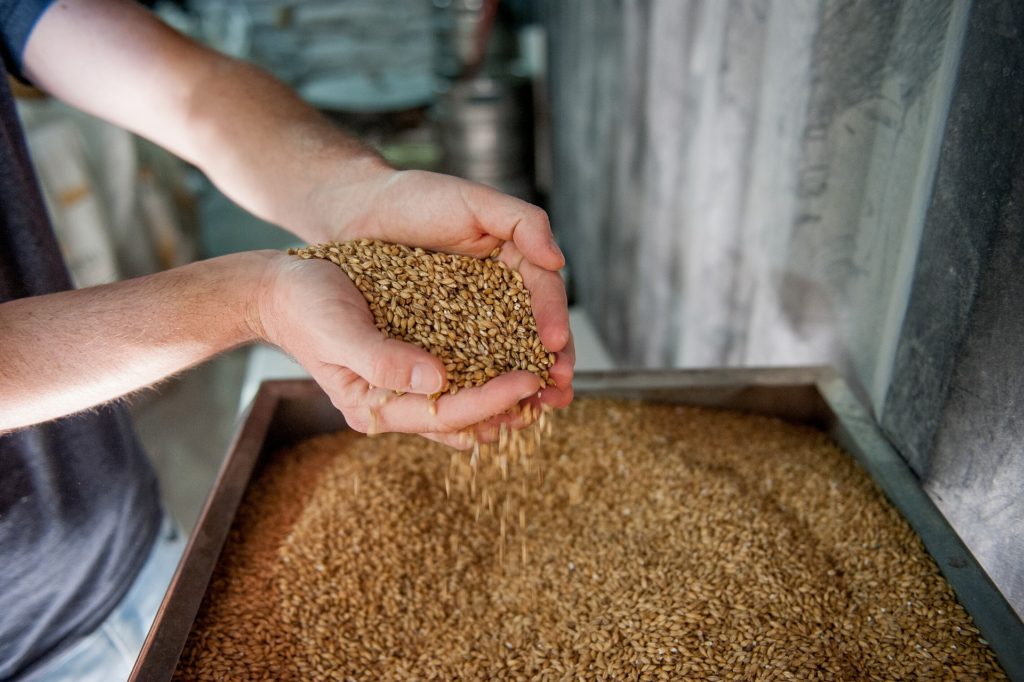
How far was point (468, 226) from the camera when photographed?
1403 mm

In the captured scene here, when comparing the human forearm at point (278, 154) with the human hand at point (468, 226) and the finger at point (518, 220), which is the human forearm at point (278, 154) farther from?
the finger at point (518, 220)

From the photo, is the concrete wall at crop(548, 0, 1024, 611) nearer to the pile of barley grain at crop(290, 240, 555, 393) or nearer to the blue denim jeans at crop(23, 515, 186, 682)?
the pile of barley grain at crop(290, 240, 555, 393)

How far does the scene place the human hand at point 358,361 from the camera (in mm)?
1124

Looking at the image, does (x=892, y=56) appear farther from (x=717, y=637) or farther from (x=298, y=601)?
(x=298, y=601)

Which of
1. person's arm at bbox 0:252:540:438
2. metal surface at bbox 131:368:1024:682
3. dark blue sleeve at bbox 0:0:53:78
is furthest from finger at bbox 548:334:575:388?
dark blue sleeve at bbox 0:0:53:78

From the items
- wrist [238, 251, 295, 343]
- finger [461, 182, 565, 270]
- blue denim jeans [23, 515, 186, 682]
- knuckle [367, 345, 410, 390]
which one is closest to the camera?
knuckle [367, 345, 410, 390]

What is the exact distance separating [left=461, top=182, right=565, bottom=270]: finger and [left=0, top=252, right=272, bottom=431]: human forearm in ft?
1.31

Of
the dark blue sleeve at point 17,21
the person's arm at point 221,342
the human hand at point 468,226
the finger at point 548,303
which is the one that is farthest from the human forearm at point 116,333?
the dark blue sleeve at point 17,21

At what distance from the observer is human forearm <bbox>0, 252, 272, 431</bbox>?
43.8 inches

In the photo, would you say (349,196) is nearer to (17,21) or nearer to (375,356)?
(375,356)

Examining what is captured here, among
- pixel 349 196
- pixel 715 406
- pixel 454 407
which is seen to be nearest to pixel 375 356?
pixel 454 407

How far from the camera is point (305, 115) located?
1.65 m

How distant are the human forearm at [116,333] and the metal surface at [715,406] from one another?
13.8 inches

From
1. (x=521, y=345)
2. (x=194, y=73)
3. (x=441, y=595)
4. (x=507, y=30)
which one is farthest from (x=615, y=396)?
(x=507, y=30)
